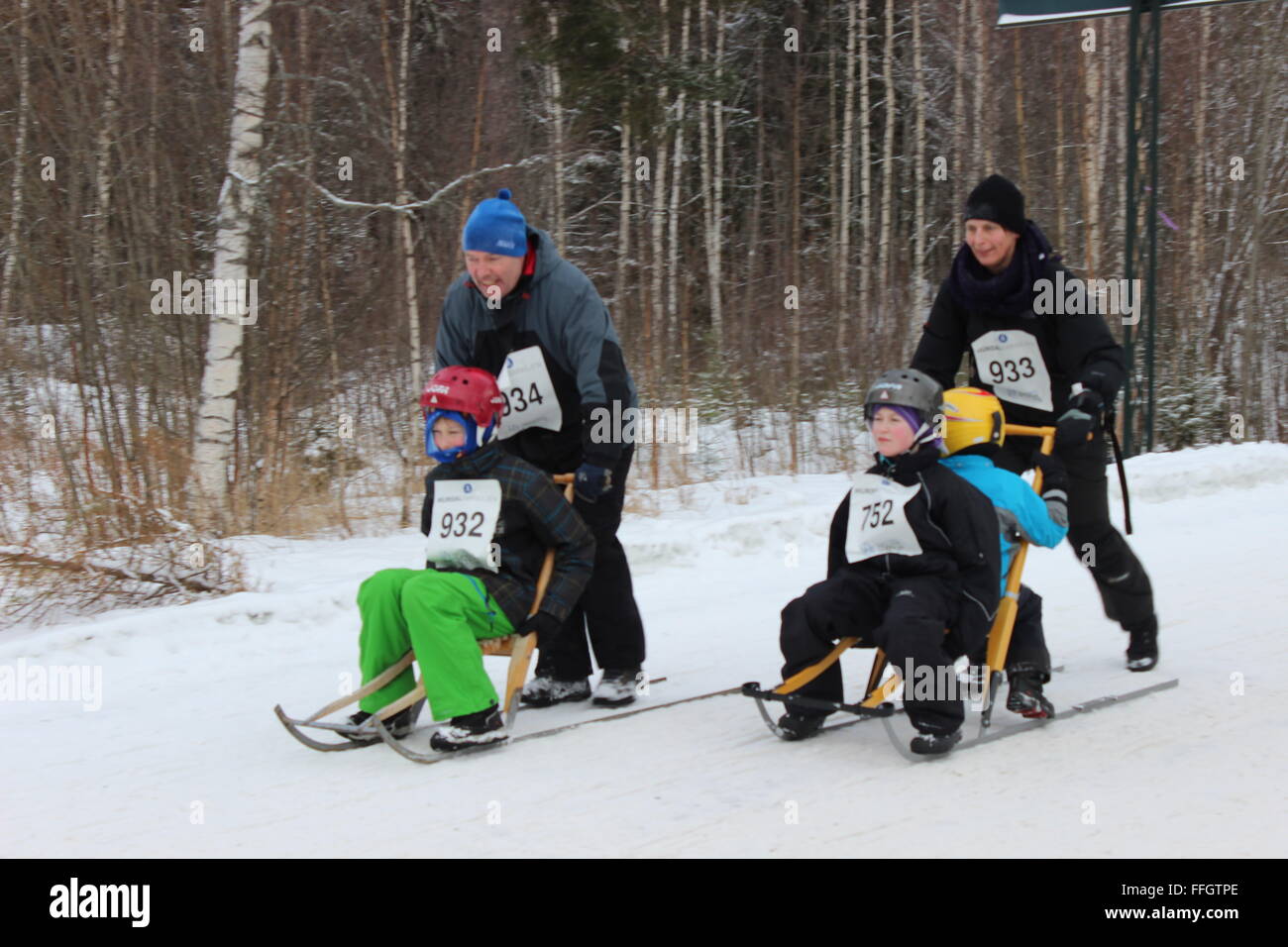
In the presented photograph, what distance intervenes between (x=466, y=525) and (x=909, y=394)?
5.45 ft

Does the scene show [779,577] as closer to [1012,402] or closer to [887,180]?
[1012,402]

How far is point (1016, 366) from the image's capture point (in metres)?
5.32

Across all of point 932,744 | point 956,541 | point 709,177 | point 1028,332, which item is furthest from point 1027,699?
point 709,177

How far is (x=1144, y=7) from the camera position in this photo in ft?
37.7

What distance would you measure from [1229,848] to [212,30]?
33.9 ft

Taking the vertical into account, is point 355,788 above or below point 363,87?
below

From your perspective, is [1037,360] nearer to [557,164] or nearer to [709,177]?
[557,164]

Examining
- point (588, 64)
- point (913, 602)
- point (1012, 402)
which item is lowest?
point (913, 602)

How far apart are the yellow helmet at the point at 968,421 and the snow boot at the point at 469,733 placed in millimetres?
1944

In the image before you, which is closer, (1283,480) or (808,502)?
(808,502)

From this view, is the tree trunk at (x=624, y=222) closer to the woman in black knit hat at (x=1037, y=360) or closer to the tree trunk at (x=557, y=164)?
the tree trunk at (x=557, y=164)

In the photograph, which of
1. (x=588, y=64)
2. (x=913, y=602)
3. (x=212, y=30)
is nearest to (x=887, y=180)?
(x=588, y=64)

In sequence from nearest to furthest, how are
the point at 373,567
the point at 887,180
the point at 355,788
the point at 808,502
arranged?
the point at 355,788 → the point at 373,567 → the point at 808,502 → the point at 887,180

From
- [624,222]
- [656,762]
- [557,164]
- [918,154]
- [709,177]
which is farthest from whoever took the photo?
[918,154]
